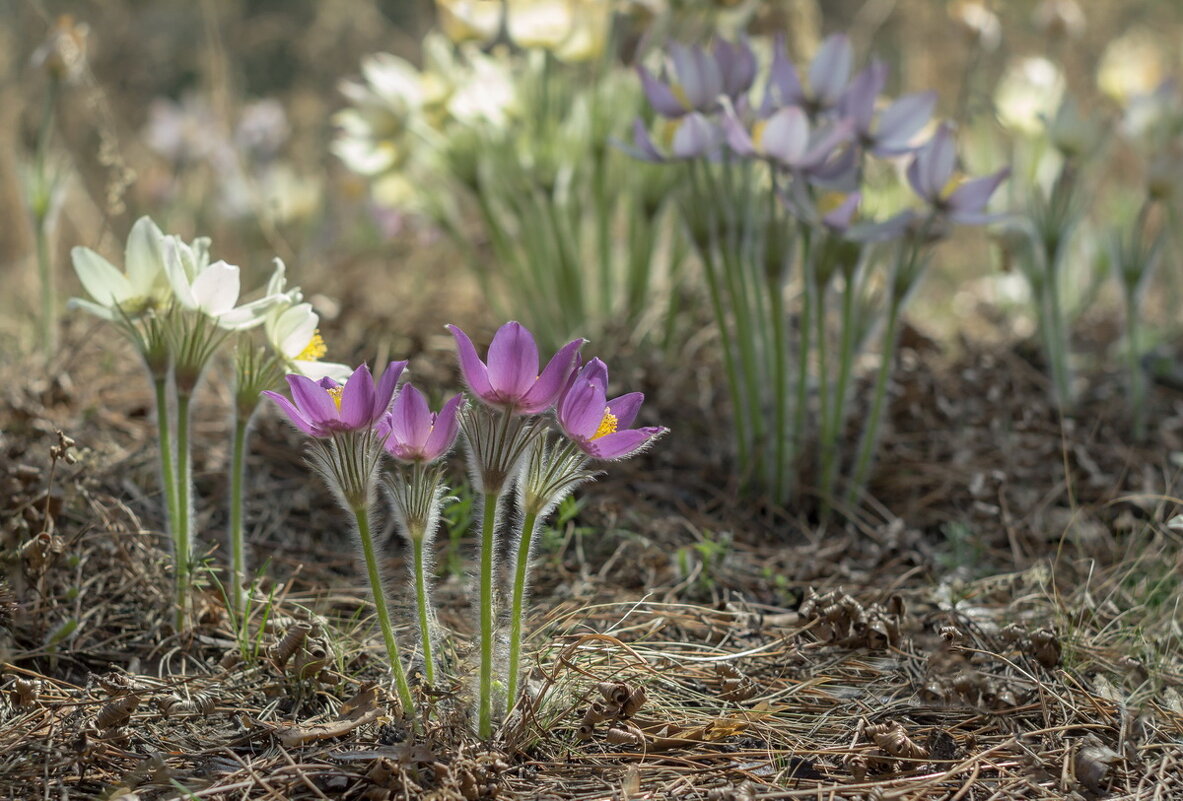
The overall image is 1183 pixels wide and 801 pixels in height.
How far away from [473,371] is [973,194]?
121 cm

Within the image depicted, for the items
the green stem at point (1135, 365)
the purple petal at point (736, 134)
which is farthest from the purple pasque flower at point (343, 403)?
the green stem at point (1135, 365)

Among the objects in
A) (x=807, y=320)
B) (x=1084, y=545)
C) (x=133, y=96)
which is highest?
(x=133, y=96)

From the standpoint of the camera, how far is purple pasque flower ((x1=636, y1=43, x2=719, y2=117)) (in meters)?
2.09

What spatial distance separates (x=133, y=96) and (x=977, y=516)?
17.4 feet

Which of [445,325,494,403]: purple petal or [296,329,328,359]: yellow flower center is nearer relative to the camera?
[445,325,494,403]: purple petal

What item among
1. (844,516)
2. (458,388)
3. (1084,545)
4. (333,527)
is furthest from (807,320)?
(333,527)

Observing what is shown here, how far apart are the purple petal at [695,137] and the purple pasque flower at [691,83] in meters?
0.07

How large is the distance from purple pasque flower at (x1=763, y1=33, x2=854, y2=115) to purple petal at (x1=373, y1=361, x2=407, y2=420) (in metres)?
1.16

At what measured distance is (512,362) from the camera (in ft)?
4.30

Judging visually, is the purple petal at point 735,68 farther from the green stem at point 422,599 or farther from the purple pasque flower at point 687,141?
the green stem at point 422,599

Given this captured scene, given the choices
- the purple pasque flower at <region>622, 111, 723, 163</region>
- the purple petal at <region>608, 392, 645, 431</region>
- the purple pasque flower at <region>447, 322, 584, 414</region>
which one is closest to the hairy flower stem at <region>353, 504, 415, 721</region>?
the purple pasque flower at <region>447, 322, 584, 414</region>

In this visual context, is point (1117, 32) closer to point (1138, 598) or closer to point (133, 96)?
point (1138, 598)

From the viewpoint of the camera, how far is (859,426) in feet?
8.85

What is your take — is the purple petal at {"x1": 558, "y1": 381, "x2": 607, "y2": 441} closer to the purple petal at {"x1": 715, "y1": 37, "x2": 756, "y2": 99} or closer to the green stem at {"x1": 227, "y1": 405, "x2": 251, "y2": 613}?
the green stem at {"x1": 227, "y1": 405, "x2": 251, "y2": 613}
